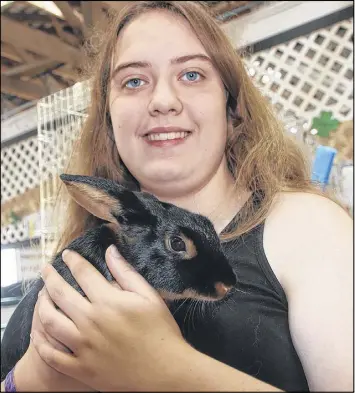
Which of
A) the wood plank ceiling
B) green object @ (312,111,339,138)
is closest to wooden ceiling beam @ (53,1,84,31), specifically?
the wood plank ceiling

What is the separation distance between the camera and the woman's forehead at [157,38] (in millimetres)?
434

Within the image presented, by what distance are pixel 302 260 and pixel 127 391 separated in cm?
19

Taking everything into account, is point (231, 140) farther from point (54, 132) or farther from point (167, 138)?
point (54, 132)

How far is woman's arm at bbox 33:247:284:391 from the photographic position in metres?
0.23

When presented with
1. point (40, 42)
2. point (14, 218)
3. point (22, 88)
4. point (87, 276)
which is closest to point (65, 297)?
point (87, 276)

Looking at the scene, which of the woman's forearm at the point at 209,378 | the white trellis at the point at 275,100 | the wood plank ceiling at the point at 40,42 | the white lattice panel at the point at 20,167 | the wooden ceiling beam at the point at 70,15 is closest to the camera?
the woman's forearm at the point at 209,378

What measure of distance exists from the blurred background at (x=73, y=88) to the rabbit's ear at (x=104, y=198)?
255mm

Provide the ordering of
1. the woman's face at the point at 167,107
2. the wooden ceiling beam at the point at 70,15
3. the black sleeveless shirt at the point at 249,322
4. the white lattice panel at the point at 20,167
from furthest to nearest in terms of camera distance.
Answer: the wooden ceiling beam at the point at 70,15 < the white lattice panel at the point at 20,167 < the woman's face at the point at 167,107 < the black sleeveless shirt at the point at 249,322

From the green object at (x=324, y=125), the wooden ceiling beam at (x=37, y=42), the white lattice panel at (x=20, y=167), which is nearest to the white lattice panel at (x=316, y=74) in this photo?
the green object at (x=324, y=125)

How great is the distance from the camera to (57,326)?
361mm

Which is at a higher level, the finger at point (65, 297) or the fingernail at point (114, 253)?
the fingernail at point (114, 253)

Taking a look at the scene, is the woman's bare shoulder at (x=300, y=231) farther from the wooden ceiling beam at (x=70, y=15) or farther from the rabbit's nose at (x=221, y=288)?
the wooden ceiling beam at (x=70, y=15)

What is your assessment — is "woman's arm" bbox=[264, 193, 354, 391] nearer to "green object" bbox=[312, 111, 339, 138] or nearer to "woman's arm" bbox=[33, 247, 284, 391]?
"woman's arm" bbox=[33, 247, 284, 391]

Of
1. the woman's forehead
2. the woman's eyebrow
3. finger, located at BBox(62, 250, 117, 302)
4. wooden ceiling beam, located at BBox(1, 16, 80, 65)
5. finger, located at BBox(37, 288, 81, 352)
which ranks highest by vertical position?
wooden ceiling beam, located at BBox(1, 16, 80, 65)
